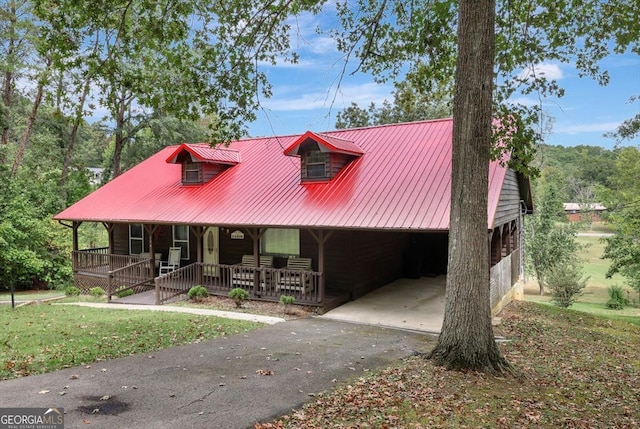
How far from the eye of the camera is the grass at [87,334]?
7145mm

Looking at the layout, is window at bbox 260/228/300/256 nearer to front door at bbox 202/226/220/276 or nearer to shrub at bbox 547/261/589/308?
front door at bbox 202/226/220/276

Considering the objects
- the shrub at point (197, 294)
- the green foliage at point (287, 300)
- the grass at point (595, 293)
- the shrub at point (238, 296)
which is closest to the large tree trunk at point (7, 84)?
the shrub at point (197, 294)

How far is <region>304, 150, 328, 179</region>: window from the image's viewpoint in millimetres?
15867

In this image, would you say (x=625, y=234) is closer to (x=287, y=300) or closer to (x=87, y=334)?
(x=287, y=300)

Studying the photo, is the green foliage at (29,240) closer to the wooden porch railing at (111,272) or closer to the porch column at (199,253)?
the wooden porch railing at (111,272)

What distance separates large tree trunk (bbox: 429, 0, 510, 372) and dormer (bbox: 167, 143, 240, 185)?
41.9ft

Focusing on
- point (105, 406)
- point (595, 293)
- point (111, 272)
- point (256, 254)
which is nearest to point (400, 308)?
point (256, 254)

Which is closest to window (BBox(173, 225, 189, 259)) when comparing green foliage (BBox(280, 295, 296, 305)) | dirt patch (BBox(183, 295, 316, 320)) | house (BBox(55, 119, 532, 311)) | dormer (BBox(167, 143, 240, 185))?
house (BBox(55, 119, 532, 311))

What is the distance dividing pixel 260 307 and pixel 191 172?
7.89 meters

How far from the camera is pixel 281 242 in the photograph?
15.7 metres

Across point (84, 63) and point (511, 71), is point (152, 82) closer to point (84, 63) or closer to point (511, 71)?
point (84, 63)

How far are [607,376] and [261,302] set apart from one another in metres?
9.28

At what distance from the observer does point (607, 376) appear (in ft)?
26.5

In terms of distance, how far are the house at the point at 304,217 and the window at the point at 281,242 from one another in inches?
1.4
